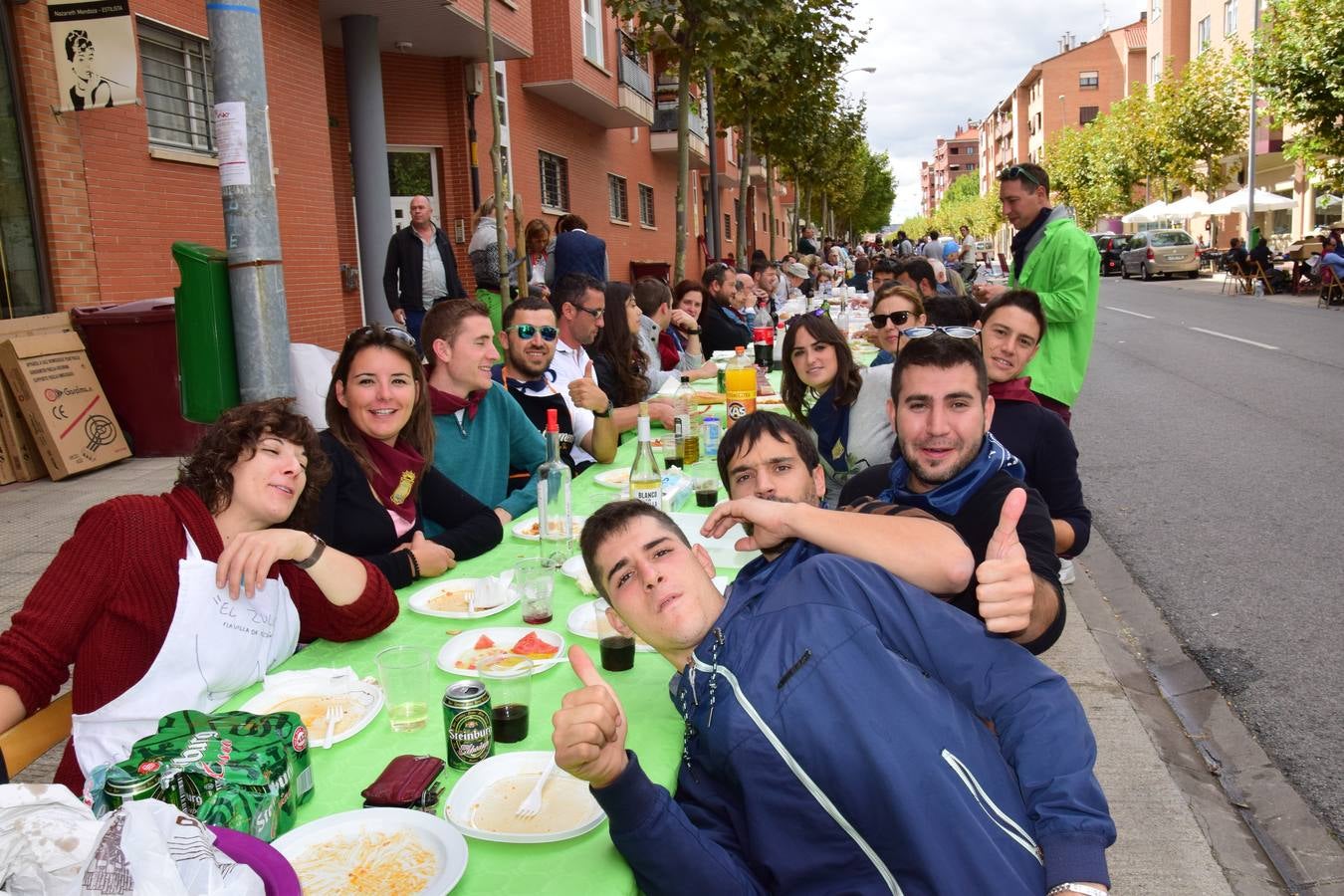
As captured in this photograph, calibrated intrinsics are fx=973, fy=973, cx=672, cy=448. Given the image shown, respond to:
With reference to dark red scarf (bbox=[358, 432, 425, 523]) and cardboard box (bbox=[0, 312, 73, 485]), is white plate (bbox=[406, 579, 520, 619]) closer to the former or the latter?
dark red scarf (bbox=[358, 432, 425, 523])

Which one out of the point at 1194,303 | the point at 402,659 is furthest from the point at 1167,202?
the point at 402,659

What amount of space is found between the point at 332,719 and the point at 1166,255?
40.2 m

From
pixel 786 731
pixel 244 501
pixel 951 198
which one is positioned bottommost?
pixel 786 731

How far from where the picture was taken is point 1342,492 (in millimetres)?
6918

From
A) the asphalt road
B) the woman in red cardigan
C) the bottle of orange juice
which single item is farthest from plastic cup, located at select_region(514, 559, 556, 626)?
the asphalt road

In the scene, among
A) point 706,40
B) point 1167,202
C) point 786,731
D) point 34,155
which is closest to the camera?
point 786,731

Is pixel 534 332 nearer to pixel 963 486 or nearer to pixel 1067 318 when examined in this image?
pixel 1067 318

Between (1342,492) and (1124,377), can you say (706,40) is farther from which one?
(1342,492)

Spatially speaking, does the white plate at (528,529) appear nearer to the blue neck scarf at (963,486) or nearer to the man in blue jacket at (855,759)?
the blue neck scarf at (963,486)

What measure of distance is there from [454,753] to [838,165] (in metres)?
41.0

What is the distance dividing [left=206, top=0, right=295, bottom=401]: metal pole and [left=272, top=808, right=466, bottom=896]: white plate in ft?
7.87

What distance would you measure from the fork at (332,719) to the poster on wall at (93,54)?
294 inches

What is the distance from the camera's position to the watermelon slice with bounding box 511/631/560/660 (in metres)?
2.45

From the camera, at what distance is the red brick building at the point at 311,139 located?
25.7 feet
